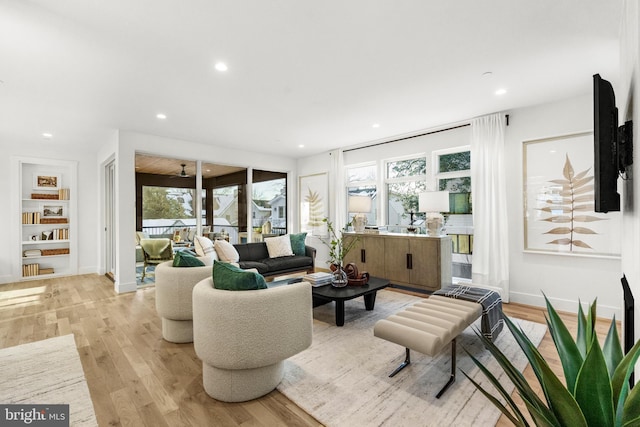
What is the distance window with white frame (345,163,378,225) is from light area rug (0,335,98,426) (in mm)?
4599

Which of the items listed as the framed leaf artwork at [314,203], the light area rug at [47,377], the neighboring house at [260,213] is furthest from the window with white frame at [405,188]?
the light area rug at [47,377]

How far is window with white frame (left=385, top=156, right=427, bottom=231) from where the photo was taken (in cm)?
523

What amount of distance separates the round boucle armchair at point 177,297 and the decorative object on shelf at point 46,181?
5.05 metres

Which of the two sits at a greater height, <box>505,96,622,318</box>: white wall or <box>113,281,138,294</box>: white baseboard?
<box>505,96,622,318</box>: white wall

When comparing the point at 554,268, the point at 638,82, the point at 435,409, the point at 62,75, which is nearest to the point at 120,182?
the point at 62,75

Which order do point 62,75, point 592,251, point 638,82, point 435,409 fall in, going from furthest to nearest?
point 592,251 → point 62,75 → point 435,409 → point 638,82

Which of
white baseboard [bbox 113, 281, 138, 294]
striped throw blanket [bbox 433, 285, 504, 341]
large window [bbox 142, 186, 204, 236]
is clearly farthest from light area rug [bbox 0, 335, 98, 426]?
striped throw blanket [bbox 433, 285, 504, 341]

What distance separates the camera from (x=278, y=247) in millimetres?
5406

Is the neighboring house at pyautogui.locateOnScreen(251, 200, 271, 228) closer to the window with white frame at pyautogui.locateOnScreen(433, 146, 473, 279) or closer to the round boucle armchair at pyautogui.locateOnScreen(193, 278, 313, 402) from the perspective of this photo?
the window with white frame at pyautogui.locateOnScreen(433, 146, 473, 279)

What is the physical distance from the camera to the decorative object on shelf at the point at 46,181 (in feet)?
19.2

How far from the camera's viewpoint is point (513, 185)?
4.08 m

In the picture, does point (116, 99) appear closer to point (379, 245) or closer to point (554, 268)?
point (379, 245)

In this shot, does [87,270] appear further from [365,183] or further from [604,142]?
[604,142]

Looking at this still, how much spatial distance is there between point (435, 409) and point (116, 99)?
4.43 meters
